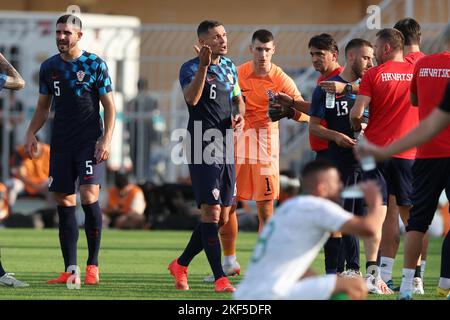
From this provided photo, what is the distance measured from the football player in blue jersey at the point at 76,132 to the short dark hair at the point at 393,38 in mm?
2498

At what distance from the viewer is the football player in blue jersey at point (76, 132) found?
10.5 metres

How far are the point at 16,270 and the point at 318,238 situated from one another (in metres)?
5.72

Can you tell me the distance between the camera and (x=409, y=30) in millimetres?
10688

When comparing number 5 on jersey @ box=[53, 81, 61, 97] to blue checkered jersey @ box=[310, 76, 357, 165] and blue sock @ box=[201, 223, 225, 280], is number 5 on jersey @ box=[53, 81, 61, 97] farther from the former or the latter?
blue checkered jersey @ box=[310, 76, 357, 165]

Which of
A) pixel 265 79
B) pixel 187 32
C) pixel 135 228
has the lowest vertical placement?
pixel 135 228

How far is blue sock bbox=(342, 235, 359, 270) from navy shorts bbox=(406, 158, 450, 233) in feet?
4.06

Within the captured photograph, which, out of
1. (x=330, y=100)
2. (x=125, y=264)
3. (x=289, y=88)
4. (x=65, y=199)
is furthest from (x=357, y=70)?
(x=125, y=264)

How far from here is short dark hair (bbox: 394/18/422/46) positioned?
10.6 meters

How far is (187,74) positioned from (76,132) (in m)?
1.21

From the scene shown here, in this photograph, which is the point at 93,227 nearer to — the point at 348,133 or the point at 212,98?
the point at 212,98

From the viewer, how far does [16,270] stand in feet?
39.1
